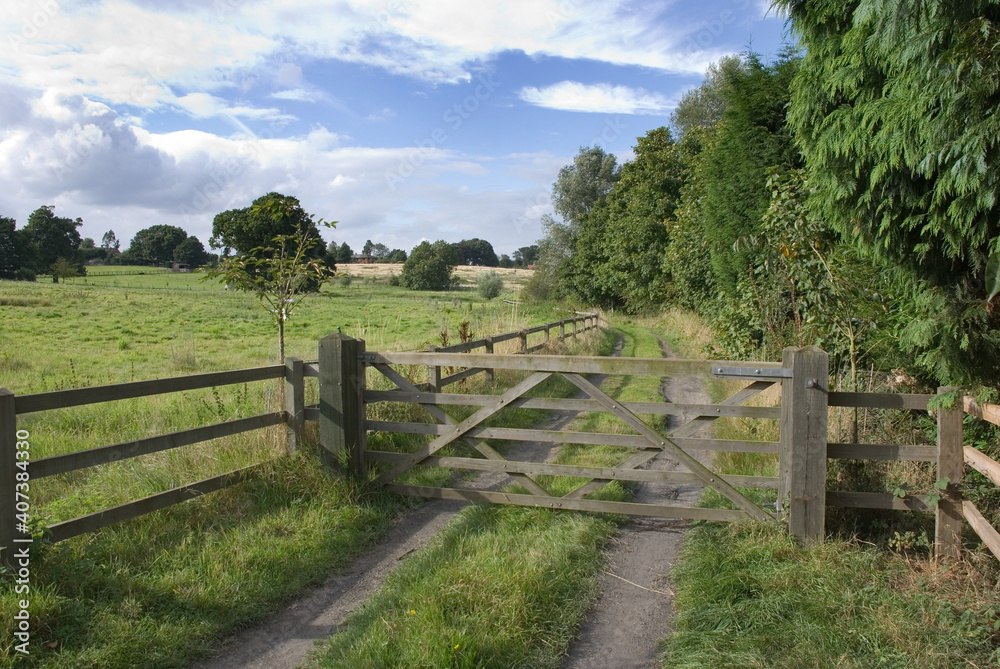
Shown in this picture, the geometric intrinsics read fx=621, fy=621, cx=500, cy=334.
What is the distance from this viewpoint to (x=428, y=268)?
238ft

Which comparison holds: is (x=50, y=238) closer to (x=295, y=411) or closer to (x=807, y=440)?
(x=295, y=411)

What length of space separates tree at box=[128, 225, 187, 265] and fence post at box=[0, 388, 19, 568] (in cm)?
7969

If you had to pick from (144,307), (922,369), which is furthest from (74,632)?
(144,307)

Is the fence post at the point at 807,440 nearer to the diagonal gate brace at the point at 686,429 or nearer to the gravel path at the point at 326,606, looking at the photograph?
the diagonal gate brace at the point at 686,429

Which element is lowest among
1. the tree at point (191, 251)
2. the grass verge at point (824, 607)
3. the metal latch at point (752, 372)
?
the grass verge at point (824, 607)

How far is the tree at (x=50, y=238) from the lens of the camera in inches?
2064

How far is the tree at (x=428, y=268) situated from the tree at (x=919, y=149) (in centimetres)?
6791

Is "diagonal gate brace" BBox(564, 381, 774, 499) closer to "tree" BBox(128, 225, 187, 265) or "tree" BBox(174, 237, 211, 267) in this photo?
"tree" BBox(174, 237, 211, 267)

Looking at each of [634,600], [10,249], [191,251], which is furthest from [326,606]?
[191,251]

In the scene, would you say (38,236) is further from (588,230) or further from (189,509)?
(189,509)

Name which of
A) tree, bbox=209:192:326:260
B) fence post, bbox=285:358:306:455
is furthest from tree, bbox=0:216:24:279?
fence post, bbox=285:358:306:455

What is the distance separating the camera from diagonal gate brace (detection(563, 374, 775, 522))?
4.81 metres

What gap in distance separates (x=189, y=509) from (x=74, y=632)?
4.94 feet

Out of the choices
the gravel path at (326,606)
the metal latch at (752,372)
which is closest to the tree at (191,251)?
the gravel path at (326,606)
